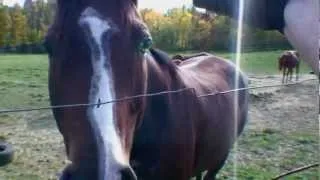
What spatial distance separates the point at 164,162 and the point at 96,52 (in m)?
0.76

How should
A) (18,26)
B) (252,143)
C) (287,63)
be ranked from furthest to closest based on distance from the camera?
(287,63), (18,26), (252,143)

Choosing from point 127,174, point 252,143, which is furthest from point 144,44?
point 252,143

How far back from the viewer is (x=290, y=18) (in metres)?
0.79

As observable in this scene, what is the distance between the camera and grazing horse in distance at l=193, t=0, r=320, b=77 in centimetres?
79

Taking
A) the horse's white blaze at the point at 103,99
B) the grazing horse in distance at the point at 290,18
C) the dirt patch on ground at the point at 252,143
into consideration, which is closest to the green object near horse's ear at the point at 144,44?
the horse's white blaze at the point at 103,99

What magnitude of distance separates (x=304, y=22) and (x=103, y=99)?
0.72 m

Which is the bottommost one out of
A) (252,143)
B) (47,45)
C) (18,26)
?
(252,143)

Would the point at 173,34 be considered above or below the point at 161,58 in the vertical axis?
below

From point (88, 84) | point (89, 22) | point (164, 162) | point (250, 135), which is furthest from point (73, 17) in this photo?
point (250, 135)

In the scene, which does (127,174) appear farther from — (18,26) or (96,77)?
(18,26)

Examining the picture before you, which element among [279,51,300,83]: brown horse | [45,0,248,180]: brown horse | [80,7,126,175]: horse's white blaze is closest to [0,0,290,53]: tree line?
[279,51,300,83]: brown horse

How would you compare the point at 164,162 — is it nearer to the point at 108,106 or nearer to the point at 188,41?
the point at 108,106

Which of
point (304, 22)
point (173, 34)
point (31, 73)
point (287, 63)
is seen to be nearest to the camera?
point (304, 22)

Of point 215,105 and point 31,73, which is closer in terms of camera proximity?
point 215,105
